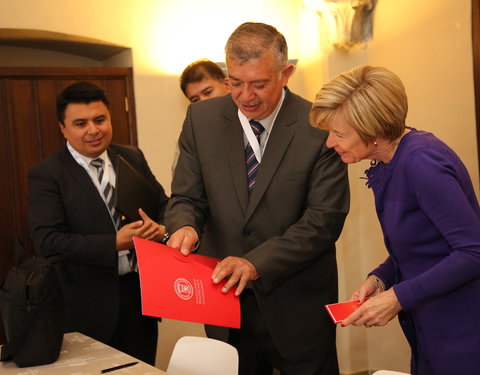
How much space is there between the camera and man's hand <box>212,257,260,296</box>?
6.96 ft

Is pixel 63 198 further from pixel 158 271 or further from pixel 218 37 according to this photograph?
pixel 218 37

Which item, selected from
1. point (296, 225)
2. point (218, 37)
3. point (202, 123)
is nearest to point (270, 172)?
point (296, 225)

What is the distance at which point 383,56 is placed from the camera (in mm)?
4285

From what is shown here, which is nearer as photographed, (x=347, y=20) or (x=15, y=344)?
(x=15, y=344)

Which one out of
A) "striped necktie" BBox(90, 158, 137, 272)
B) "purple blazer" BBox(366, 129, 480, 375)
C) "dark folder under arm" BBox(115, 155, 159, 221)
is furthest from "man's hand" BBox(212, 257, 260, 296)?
"striped necktie" BBox(90, 158, 137, 272)

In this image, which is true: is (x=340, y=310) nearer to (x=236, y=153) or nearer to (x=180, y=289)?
(x=180, y=289)

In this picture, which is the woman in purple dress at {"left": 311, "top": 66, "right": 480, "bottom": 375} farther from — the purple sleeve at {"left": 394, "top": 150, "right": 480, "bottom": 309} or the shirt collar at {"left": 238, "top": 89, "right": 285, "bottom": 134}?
the shirt collar at {"left": 238, "top": 89, "right": 285, "bottom": 134}

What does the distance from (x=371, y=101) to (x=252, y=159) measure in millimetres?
698

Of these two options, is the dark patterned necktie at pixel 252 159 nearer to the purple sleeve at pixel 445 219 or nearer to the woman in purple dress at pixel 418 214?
the woman in purple dress at pixel 418 214

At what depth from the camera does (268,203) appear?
2.40 meters

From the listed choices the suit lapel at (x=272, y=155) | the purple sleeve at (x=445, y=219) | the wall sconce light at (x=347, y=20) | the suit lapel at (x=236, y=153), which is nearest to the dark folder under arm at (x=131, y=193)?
Answer: the suit lapel at (x=236, y=153)

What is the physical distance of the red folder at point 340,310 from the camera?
1903 mm

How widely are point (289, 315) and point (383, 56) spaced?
7.89ft

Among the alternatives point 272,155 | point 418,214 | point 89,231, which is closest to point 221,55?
point 89,231
